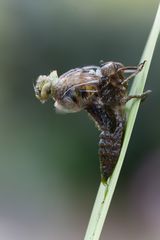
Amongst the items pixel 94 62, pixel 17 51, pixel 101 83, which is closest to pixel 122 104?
pixel 101 83

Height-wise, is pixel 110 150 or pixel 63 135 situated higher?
pixel 63 135

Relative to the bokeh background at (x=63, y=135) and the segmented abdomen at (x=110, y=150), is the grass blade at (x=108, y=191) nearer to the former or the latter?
the segmented abdomen at (x=110, y=150)

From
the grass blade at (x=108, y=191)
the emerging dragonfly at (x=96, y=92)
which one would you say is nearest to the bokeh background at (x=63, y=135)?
the emerging dragonfly at (x=96, y=92)

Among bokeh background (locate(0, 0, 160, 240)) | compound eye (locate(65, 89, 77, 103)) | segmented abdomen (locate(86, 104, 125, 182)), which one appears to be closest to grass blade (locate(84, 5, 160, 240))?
segmented abdomen (locate(86, 104, 125, 182))

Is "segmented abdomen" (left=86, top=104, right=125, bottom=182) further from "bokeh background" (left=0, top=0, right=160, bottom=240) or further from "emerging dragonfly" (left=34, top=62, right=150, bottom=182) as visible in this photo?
"bokeh background" (left=0, top=0, right=160, bottom=240)

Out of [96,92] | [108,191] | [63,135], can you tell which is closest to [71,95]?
[96,92]

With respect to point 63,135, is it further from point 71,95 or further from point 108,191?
point 108,191

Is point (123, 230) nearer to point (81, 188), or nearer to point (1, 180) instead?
point (81, 188)

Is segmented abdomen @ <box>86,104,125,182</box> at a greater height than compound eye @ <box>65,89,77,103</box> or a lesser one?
lesser
